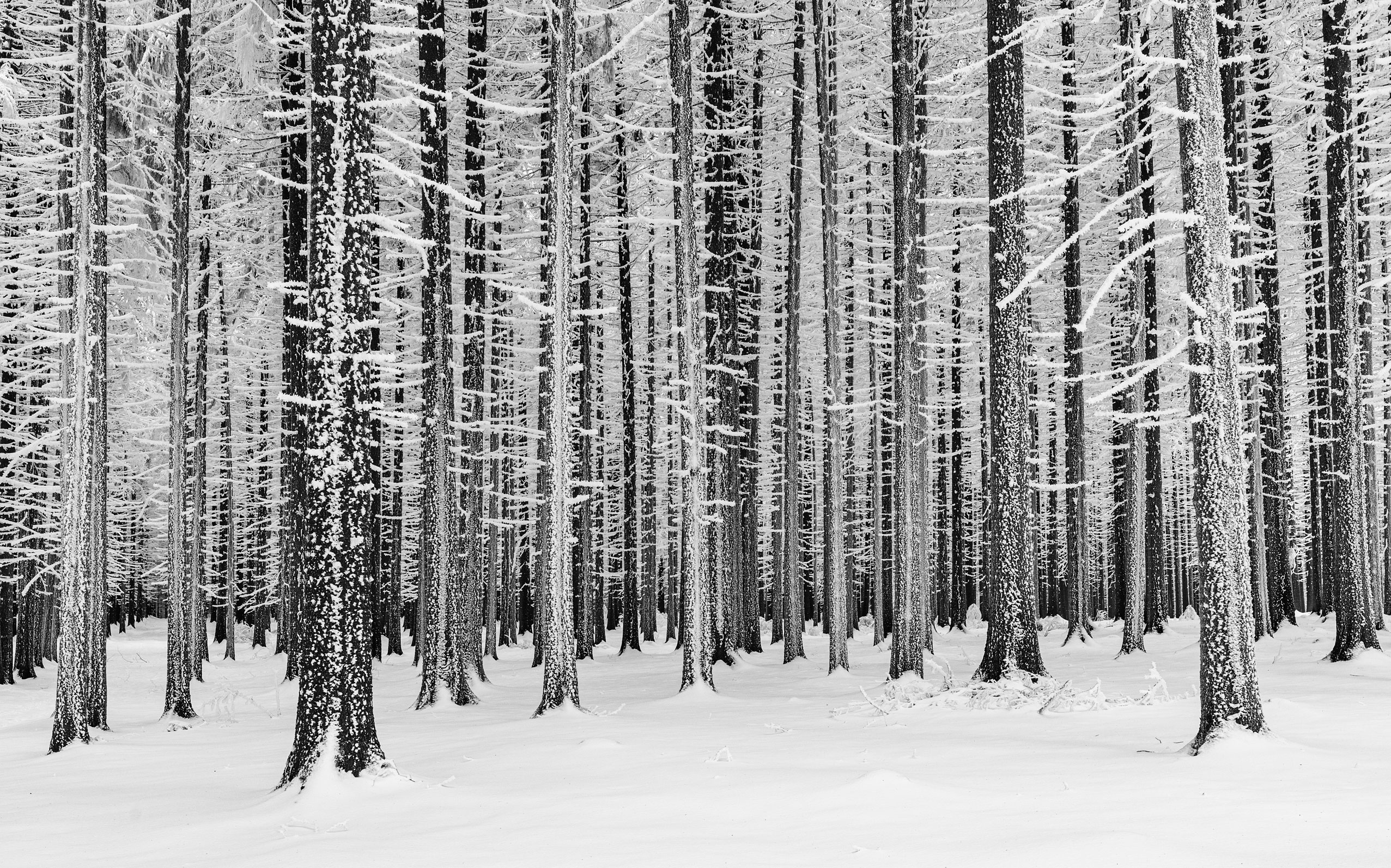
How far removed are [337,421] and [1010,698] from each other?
8.01 metres

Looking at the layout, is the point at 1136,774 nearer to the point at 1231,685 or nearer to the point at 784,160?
the point at 1231,685

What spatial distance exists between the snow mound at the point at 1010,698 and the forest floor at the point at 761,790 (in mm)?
78

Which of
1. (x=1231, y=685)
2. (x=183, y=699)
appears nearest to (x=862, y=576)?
(x=183, y=699)

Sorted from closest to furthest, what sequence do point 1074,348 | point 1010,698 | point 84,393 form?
point 1010,698, point 84,393, point 1074,348

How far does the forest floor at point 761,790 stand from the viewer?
6074mm

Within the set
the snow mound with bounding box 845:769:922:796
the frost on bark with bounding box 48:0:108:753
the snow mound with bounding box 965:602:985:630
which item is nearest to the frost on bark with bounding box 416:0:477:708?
the frost on bark with bounding box 48:0:108:753

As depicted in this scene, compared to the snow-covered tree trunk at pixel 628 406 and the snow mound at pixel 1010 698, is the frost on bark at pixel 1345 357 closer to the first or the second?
the snow mound at pixel 1010 698

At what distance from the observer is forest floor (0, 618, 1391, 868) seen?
6.07m

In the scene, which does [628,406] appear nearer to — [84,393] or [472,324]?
[472,324]

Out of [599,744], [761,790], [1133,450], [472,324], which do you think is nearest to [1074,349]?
[1133,450]

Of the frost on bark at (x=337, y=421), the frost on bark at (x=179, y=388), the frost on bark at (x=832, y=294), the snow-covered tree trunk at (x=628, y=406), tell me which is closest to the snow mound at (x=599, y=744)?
the frost on bark at (x=337, y=421)

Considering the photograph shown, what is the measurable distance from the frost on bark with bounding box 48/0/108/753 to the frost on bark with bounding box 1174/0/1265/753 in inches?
480

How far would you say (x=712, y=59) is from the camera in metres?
19.1

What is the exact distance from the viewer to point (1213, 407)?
860cm
